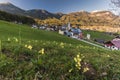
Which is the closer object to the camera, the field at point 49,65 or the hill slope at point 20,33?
the field at point 49,65

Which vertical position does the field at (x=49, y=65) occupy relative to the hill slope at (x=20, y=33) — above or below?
above

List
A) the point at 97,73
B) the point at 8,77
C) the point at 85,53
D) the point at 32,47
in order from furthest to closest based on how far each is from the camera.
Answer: the point at 85,53 → the point at 32,47 → the point at 97,73 → the point at 8,77

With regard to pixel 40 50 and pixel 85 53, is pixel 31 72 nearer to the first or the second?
pixel 40 50

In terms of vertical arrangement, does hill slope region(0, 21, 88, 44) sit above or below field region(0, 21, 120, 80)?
below

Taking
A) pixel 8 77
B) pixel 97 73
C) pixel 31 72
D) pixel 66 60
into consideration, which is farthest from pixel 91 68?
pixel 8 77

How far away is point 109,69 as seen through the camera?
9.27 meters

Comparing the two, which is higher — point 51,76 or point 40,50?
point 40,50

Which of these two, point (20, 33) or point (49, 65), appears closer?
point (49, 65)

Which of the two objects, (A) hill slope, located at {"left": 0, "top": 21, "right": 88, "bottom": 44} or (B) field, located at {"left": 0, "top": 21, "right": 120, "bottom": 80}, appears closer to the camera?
(B) field, located at {"left": 0, "top": 21, "right": 120, "bottom": 80}

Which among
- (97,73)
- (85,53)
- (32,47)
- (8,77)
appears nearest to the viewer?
(8,77)

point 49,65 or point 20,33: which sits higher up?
point 49,65

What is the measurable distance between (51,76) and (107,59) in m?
2.64

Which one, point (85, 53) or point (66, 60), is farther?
point (85, 53)

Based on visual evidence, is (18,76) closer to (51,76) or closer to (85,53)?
(51,76)
